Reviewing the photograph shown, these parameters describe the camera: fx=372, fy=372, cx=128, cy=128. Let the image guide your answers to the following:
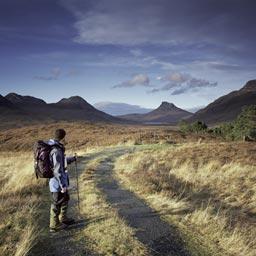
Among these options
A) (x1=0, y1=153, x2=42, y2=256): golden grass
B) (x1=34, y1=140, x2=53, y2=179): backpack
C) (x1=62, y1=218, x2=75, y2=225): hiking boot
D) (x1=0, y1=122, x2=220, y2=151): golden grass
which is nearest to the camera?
(x1=0, y1=153, x2=42, y2=256): golden grass

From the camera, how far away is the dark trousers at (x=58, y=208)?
8.56 metres

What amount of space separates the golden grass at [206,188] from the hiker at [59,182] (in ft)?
9.30

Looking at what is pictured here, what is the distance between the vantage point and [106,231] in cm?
831

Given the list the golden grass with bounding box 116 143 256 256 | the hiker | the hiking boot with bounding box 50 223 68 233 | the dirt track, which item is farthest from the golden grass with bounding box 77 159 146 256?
the golden grass with bounding box 116 143 256 256

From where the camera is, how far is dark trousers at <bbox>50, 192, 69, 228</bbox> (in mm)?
8562

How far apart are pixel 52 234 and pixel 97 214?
5.47ft

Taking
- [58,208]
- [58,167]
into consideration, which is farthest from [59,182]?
[58,208]

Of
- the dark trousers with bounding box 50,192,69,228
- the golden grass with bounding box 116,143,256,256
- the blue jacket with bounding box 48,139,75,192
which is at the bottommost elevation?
the golden grass with bounding box 116,143,256,256

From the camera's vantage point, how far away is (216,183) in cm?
1684

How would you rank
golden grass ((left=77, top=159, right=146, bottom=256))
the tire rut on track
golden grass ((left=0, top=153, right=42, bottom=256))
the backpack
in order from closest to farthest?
1. golden grass ((left=0, top=153, right=42, bottom=256))
2. golden grass ((left=77, top=159, right=146, bottom=256))
3. the tire rut on track
4. the backpack

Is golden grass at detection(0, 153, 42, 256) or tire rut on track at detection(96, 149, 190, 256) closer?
golden grass at detection(0, 153, 42, 256)

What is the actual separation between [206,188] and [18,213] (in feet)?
29.6

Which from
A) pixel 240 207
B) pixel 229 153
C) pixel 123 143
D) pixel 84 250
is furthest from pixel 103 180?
pixel 123 143

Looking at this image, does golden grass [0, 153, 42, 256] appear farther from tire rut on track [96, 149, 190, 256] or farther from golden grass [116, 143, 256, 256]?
golden grass [116, 143, 256, 256]
